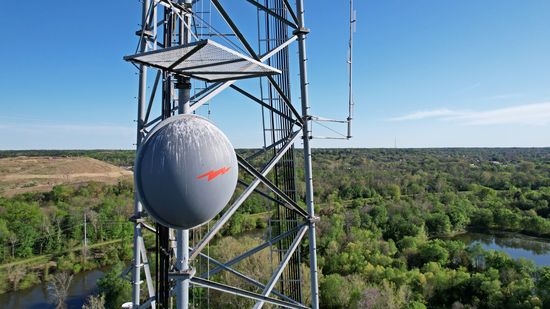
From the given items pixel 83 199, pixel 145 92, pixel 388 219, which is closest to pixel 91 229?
pixel 83 199

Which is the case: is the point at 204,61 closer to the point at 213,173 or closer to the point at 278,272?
the point at 213,173

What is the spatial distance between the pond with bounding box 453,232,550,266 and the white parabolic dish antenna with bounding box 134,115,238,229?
32.0m

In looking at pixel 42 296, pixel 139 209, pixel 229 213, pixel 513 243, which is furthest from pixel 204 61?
pixel 513 243

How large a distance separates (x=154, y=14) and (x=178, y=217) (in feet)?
14.7

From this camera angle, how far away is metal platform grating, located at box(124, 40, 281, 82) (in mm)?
3318

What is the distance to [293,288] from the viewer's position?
6.54m

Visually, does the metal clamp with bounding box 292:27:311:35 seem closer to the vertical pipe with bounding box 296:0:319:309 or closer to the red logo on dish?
the vertical pipe with bounding box 296:0:319:309

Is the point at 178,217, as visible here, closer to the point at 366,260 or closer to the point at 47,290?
the point at 366,260

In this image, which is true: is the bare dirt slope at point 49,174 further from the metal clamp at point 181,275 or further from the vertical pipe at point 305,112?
the metal clamp at point 181,275

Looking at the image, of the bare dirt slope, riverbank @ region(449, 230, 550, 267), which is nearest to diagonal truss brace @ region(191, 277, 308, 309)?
riverbank @ region(449, 230, 550, 267)

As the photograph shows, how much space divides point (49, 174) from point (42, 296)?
5635 cm

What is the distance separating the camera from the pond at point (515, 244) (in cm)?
2991

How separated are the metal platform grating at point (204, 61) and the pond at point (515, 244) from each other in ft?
103

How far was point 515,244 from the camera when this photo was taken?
1296 inches
